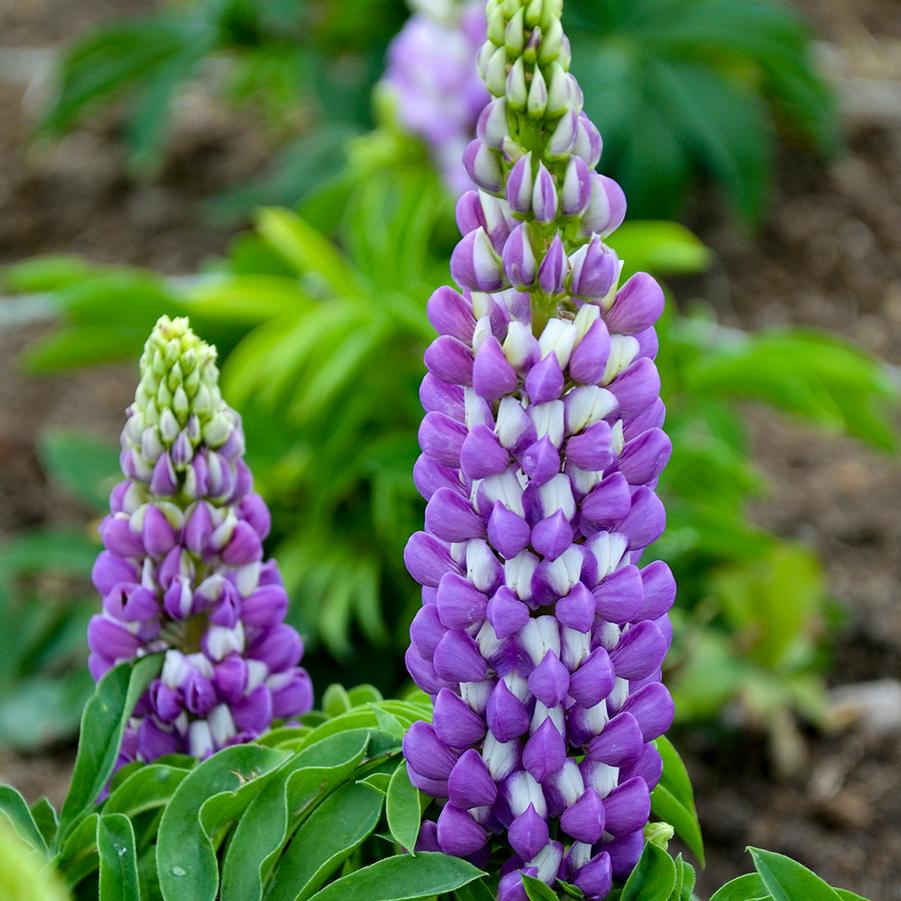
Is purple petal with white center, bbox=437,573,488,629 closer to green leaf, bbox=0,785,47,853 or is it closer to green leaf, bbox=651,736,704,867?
green leaf, bbox=651,736,704,867

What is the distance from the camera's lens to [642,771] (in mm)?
886

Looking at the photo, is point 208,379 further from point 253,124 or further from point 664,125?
point 253,124

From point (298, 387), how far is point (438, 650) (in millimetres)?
1510

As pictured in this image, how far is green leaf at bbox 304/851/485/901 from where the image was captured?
0.84 meters

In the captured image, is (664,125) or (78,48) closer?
(664,125)

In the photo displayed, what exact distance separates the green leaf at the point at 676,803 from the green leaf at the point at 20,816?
0.43 m

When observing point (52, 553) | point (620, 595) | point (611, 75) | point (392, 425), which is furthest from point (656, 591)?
point (611, 75)

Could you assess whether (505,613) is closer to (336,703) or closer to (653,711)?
(653,711)

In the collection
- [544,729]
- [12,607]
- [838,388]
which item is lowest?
[12,607]

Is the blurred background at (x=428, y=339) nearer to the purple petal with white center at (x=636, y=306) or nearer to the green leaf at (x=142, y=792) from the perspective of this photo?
the green leaf at (x=142, y=792)

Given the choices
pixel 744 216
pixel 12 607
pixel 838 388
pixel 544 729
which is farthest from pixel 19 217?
pixel 544 729

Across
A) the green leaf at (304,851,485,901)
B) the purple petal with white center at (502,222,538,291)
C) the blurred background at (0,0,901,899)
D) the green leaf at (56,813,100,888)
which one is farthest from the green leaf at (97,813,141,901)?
the blurred background at (0,0,901,899)

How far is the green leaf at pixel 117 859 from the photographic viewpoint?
859mm

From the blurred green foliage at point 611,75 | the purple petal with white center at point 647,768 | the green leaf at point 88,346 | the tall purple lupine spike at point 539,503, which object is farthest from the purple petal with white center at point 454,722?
the blurred green foliage at point 611,75
